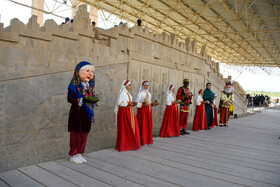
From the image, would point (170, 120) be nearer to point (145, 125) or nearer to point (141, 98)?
point (145, 125)

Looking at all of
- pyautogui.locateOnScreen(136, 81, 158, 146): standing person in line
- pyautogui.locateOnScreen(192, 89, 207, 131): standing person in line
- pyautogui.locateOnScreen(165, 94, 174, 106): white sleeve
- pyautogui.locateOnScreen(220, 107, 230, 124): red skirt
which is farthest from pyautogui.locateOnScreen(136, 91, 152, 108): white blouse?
pyautogui.locateOnScreen(220, 107, 230, 124): red skirt

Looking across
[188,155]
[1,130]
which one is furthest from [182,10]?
[1,130]

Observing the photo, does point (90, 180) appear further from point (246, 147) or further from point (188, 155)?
point (246, 147)

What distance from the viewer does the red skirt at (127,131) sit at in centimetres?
481

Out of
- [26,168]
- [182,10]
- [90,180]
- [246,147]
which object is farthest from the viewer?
[182,10]

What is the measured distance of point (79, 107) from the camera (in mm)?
3820

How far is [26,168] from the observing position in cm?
345

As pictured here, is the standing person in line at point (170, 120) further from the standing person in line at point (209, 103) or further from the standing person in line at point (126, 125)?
the standing person in line at point (209, 103)

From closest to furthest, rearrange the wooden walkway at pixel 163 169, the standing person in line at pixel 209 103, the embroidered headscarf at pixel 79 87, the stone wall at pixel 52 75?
the wooden walkway at pixel 163 169
the embroidered headscarf at pixel 79 87
the stone wall at pixel 52 75
the standing person in line at pixel 209 103

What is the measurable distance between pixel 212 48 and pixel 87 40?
25.7 meters

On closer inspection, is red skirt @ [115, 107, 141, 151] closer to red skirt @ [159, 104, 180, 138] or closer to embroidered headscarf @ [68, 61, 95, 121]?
embroidered headscarf @ [68, 61, 95, 121]

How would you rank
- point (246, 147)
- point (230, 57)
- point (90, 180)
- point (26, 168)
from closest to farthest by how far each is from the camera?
1. point (90, 180)
2. point (26, 168)
3. point (246, 147)
4. point (230, 57)

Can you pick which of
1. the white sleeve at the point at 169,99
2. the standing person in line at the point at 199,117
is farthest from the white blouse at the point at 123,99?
the standing person in line at the point at 199,117

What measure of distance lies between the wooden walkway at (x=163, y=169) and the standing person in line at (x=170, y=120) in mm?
1038
